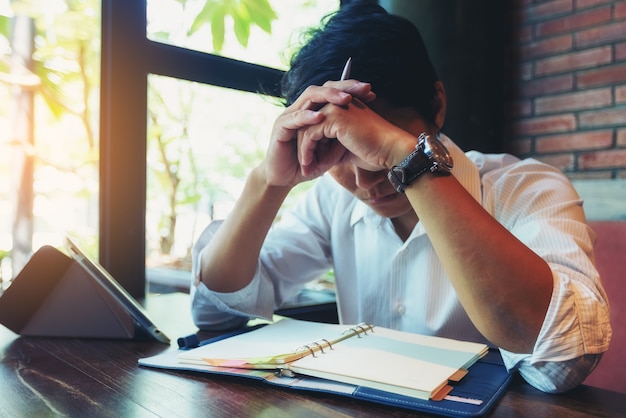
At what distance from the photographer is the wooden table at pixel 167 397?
23.5 inches

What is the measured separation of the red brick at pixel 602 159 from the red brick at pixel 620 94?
0.18 meters

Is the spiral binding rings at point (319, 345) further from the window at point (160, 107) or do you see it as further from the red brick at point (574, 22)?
the red brick at point (574, 22)

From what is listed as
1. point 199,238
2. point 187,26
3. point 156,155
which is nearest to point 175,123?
point 156,155

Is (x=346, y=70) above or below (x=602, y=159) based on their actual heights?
above

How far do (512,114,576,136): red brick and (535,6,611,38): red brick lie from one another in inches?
13.3

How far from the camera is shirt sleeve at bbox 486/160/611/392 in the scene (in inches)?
27.9

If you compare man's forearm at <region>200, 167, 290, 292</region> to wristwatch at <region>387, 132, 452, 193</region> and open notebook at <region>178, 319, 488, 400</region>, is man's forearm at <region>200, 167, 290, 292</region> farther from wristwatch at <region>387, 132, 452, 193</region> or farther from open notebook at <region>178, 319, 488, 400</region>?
wristwatch at <region>387, 132, 452, 193</region>

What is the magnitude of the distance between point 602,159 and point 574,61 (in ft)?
1.33

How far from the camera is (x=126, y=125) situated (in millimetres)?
1466

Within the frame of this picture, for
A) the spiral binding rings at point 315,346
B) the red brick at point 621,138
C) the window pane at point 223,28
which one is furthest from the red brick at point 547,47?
A: the spiral binding rings at point 315,346

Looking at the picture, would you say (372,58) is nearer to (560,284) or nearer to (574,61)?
(560,284)

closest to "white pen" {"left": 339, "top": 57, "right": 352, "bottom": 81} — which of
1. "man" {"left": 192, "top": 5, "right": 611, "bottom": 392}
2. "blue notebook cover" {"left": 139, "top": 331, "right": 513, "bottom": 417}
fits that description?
"man" {"left": 192, "top": 5, "right": 611, "bottom": 392}

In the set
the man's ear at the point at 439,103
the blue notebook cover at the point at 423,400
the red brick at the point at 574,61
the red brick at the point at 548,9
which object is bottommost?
the blue notebook cover at the point at 423,400

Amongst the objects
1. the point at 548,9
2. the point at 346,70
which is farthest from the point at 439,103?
the point at 548,9
